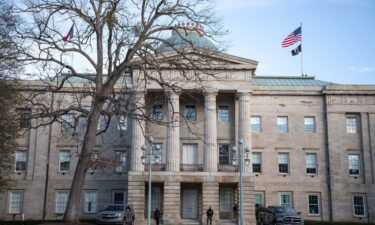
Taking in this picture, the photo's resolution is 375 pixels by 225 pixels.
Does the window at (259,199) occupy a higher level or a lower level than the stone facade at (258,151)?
lower

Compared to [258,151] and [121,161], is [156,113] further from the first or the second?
[258,151]

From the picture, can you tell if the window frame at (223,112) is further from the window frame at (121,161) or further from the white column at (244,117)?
the window frame at (121,161)

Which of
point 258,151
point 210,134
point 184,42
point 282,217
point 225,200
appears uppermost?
point 184,42

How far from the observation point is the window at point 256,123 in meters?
51.5

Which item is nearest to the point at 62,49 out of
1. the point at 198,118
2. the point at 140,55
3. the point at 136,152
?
the point at 140,55

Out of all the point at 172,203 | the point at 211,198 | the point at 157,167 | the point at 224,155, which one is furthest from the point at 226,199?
the point at 157,167

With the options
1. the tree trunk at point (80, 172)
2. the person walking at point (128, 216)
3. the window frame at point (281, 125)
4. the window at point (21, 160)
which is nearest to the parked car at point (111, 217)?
the person walking at point (128, 216)

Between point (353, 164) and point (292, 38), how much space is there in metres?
14.7

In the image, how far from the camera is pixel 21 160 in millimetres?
51312

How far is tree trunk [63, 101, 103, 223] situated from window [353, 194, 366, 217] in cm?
3689

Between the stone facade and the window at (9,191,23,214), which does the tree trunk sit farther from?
the window at (9,191,23,214)

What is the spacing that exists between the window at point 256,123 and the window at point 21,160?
24261 millimetres

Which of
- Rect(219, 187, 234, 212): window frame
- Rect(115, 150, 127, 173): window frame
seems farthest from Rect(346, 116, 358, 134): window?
Rect(115, 150, 127, 173): window frame

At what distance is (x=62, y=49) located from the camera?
2036 cm
